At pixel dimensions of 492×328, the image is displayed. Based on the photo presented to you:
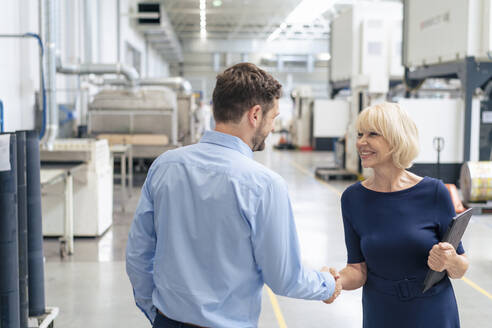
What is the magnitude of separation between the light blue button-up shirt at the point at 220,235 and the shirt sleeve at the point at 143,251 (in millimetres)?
73

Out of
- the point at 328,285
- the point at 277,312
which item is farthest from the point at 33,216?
the point at 277,312

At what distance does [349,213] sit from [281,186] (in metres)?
0.70

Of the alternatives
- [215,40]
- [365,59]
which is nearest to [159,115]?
[365,59]

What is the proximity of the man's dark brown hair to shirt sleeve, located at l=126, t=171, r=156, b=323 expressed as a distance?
14.8 inches

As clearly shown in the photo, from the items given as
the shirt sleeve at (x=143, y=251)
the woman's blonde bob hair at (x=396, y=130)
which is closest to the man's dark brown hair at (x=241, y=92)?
the shirt sleeve at (x=143, y=251)

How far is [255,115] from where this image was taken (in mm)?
1844

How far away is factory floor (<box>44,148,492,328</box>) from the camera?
4.67 metres

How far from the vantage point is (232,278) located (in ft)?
5.91

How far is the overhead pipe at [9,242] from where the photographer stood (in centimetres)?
286

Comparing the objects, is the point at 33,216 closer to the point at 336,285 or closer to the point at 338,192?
the point at 336,285

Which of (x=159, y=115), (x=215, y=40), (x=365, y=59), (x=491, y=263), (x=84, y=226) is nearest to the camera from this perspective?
(x=491, y=263)

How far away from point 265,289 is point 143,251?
12.1 ft

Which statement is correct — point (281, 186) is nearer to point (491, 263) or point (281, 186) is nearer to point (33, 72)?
point (491, 263)

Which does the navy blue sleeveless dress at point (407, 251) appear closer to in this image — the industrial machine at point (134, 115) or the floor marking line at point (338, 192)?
the floor marking line at point (338, 192)
